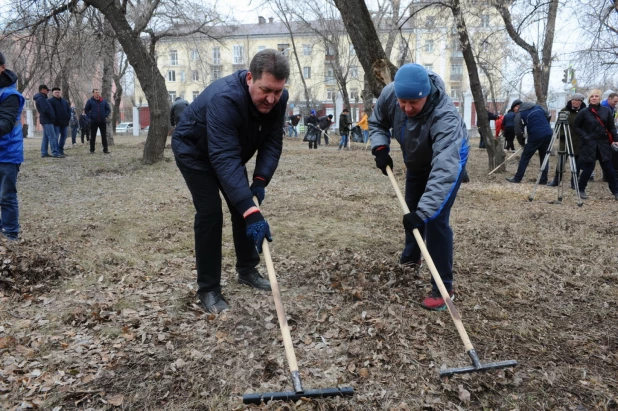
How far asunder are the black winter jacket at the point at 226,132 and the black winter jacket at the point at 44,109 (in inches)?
432

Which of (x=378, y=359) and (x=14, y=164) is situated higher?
(x=14, y=164)

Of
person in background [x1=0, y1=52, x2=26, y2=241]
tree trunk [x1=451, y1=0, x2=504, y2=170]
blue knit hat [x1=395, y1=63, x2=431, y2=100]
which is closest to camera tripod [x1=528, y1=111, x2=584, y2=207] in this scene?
tree trunk [x1=451, y1=0, x2=504, y2=170]

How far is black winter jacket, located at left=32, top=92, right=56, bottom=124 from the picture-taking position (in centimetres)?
1263

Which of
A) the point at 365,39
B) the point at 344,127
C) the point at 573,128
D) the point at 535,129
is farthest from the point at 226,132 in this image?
the point at 344,127

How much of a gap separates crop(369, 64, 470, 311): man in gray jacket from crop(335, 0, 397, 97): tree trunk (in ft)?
15.5

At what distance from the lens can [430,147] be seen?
12.0ft

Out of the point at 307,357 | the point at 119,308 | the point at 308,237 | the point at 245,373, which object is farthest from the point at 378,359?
the point at 308,237

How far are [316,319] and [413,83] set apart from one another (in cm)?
183

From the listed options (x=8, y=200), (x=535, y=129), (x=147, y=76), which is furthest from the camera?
(x=147, y=76)

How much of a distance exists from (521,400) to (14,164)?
498 centimetres

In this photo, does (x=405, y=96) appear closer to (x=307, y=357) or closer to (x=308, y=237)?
(x=307, y=357)

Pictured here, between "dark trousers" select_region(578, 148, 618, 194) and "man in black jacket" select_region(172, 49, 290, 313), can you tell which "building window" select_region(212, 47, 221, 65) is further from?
"man in black jacket" select_region(172, 49, 290, 313)

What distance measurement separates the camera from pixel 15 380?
2.85 metres

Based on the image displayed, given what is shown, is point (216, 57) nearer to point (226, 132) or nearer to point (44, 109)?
point (44, 109)
